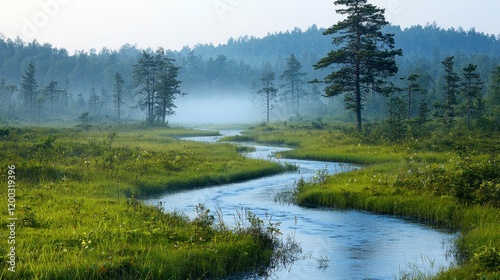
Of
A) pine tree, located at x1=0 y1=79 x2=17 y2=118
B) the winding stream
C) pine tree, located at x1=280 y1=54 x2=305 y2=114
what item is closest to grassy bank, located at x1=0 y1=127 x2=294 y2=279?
the winding stream

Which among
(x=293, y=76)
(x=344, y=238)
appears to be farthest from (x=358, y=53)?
(x=293, y=76)

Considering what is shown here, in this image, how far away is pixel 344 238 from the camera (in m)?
14.5

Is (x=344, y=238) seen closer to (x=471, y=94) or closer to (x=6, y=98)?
→ (x=471, y=94)

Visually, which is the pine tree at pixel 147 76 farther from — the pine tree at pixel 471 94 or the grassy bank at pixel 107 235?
the grassy bank at pixel 107 235

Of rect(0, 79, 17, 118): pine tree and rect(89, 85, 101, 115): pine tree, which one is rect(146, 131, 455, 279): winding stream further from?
rect(89, 85, 101, 115): pine tree

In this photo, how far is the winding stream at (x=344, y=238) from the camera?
11711 millimetres

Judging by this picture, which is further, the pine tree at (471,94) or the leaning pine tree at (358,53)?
the pine tree at (471,94)

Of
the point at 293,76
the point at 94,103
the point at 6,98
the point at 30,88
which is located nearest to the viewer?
the point at 30,88

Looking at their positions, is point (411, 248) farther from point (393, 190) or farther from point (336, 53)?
point (336, 53)

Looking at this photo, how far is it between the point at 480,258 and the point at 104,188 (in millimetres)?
14518

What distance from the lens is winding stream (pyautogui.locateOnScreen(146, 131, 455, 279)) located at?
1171 cm

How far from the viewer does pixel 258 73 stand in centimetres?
17538

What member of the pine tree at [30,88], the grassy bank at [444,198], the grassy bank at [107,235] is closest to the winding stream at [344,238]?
the grassy bank at [444,198]

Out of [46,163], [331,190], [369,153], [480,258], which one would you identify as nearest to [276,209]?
[331,190]
